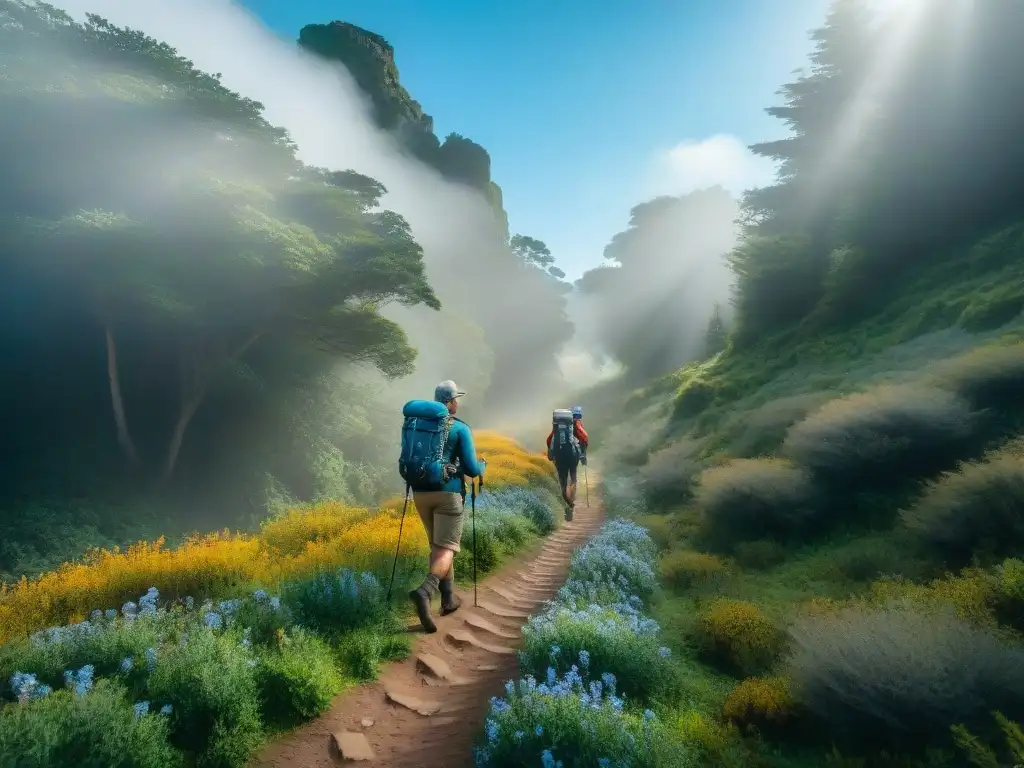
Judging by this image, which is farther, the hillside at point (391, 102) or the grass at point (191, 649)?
the hillside at point (391, 102)

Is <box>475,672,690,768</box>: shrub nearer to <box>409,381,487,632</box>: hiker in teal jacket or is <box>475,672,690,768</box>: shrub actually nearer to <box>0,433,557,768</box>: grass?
<box>0,433,557,768</box>: grass

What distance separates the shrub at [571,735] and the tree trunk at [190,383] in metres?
15.6

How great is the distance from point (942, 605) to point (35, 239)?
17377mm

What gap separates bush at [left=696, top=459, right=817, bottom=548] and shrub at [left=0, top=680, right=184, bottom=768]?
7.43 meters

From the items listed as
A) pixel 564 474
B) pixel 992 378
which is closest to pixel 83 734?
pixel 992 378

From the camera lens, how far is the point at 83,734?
2.97 meters

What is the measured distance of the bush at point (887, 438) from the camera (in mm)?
6652

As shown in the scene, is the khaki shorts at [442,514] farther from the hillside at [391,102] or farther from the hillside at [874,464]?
the hillside at [391,102]

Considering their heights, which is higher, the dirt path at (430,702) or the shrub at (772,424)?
the shrub at (772,424)

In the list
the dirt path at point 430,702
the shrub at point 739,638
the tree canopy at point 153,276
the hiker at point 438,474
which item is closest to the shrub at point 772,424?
the shrub at point 739,638

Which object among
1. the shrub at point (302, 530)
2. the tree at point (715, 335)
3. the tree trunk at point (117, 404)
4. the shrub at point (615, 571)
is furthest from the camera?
the tree at point (715, 335)

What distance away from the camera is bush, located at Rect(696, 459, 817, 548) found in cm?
740

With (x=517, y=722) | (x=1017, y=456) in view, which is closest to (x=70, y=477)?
(x=517, y=722)

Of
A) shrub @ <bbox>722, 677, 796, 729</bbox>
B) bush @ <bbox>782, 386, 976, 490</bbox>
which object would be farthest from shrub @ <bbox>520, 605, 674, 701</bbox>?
bush @ <bbox>782, 386, 976, 490</bbox>
